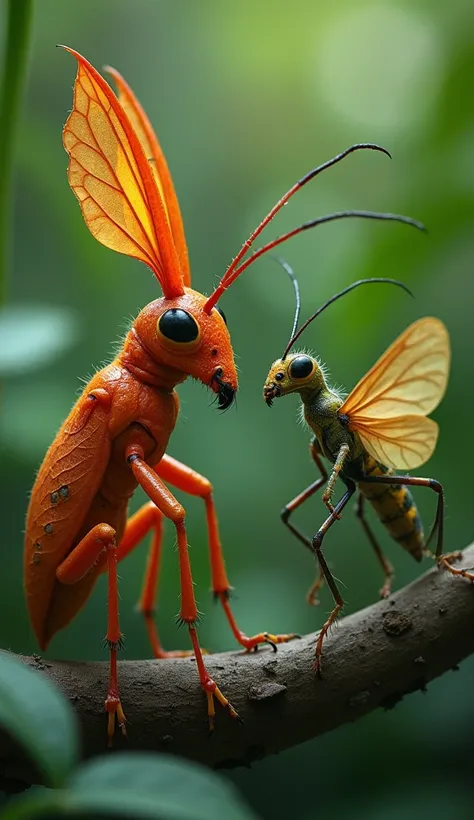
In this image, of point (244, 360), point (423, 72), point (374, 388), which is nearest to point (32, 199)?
point (244, 360)

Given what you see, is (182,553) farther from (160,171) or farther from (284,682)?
(160,171)

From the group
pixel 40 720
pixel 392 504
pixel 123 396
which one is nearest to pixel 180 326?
pixel 123 396

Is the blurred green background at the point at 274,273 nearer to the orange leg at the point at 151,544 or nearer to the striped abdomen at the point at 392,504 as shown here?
the orange leg at the point at 151,544

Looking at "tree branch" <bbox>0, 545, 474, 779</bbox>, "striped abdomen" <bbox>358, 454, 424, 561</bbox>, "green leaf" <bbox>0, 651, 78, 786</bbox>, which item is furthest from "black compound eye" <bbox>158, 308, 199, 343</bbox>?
"green leaf" <bbox>0, 651, 78, 786</bbox>

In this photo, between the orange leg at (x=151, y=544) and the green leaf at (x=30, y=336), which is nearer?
the green leaf at (x=30, y=336)

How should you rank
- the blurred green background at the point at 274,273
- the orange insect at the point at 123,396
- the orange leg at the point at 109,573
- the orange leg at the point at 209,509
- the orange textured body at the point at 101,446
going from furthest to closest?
the blurred green background at the point at 274,273
the orange leg at the point at 209,509
the orange textured body at the point at 101,446
the orange insect at the point at 123,396
the orange leg at the point at 109,573

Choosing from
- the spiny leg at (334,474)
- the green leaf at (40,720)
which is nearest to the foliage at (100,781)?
the green leaf at (40,720)

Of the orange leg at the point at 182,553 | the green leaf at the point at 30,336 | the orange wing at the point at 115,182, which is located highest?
the orange wing at the point at 115,182

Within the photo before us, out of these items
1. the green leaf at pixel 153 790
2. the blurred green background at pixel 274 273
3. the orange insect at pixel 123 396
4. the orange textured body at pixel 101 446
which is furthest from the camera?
the blurred green background at pixel 274 273
